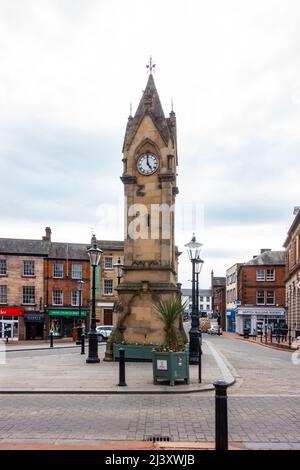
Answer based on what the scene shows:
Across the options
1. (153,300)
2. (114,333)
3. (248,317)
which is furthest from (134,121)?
(248,317)

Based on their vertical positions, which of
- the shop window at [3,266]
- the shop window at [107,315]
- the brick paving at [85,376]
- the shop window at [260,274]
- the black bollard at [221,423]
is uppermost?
the shop window at [3,266]

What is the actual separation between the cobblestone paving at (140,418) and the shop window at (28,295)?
115 feet

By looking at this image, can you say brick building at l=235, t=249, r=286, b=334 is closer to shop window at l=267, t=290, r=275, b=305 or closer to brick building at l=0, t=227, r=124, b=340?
shop window at l=267, t=290, r=275, b=305

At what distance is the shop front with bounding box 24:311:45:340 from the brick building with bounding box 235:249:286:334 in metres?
28.8

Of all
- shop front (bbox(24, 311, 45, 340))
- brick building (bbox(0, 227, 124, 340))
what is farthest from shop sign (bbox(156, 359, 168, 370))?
shop front (bbox(24, 311, 45, 340))

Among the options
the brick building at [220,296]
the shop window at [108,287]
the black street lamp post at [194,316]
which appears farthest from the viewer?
the brick building at [220,296]

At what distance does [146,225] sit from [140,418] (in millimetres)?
11168

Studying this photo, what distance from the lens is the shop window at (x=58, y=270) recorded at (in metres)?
46.3

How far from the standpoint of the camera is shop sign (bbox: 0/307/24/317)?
44.1m

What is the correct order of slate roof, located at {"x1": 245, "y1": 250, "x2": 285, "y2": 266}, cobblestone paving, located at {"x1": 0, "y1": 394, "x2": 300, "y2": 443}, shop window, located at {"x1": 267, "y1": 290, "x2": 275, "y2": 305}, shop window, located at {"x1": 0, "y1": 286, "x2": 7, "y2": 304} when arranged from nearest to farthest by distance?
cobblestone paving, located at {"x1": 0, "y1": 394, "x2": 300, "y2": 443} → shop window, located at {"x1": 0, "y1": 286, "x2": 7, "y2": 304} → shop window, located at {"x1": 267, "y1": 290, "x2": 275, "y2": 305} → slate roof, located at {"x1": 245, "y1": 250, "x2": 285, "y2": 266}

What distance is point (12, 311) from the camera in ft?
145

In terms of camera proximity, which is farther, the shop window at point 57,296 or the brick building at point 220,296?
the brick building at point 220,296

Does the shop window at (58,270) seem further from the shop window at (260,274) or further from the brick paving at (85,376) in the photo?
the shop window at (260,274)

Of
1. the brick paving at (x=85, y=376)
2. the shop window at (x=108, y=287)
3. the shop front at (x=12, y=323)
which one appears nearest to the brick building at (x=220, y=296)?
the shop window at (x=108, y=287)
